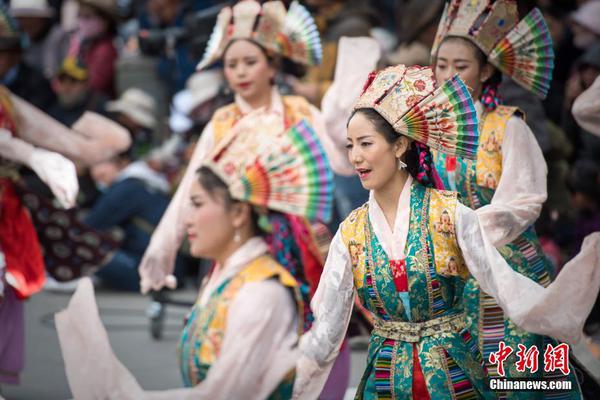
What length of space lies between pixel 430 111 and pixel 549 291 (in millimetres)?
789

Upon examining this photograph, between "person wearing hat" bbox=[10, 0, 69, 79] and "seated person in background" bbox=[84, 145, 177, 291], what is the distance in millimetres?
2002

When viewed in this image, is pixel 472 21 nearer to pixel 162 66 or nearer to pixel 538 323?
pixel 538 323

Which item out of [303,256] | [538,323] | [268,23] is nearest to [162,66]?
[268,23]

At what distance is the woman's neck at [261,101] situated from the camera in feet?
19.5

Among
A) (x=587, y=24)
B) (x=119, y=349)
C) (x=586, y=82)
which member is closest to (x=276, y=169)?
(x=119, y=349)

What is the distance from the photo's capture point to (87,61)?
1194 centimetres

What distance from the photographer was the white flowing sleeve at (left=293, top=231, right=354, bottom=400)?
13.0 ft

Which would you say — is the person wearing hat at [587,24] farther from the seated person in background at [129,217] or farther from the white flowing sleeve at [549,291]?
the white flowing sleeve at [549,291]

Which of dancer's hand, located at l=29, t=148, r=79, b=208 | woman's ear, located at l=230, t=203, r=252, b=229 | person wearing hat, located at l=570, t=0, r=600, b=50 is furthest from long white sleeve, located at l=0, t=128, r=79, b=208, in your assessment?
person wearing hat, located at l=570, t=0, r=600, b=50

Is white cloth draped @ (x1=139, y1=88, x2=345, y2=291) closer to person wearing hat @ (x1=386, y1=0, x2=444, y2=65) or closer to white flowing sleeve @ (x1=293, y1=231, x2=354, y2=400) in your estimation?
white flowing sleeve @ (x1=293, y1=231, x2=354, y2=400)

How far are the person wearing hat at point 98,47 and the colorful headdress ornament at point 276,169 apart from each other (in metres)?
7.37

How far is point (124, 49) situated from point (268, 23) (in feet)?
22.8

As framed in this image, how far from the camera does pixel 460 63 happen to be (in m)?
5.00

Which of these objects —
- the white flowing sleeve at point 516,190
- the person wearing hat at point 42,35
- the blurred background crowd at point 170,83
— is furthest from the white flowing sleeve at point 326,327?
the person wearing hat at point 42,35
